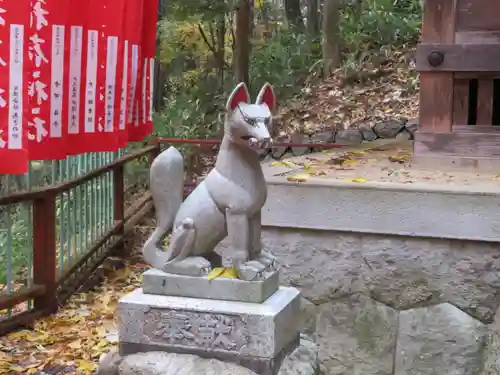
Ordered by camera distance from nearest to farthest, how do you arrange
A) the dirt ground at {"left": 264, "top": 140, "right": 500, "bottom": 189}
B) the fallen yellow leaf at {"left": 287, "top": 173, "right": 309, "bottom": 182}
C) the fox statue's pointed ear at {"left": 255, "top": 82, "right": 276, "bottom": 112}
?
the fox statue's pointed ear at {"left": 255, "top": 82, "right": 276, "bottom": 112}
the fallen yellow leaf at {"left": 287, "top": 173, "right": 309, "bottom": 182}
the dirt ground at {"left": 264, "top": 140, "right": 500, "bottom": 189}

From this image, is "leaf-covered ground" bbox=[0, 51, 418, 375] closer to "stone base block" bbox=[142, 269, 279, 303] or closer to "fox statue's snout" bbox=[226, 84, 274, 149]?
"stone base block" bbox=[142, 269, 279, 303]

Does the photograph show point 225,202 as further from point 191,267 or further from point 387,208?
point 387,208

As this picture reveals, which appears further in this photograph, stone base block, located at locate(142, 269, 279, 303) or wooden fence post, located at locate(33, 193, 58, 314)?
wooden fence post, located at locate(33, 193, 58, 314)

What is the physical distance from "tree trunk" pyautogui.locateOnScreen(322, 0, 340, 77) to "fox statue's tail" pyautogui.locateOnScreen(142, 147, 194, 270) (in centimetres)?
939

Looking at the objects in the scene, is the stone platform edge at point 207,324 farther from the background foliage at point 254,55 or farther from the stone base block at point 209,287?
the background foliage at point 254,55

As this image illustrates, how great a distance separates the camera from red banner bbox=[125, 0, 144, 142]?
21.0 ft

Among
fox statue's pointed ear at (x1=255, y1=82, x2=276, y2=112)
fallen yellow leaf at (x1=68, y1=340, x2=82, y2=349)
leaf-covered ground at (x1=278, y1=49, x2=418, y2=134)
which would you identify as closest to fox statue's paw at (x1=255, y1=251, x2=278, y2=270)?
fox statue's pointed ear at (x1=255, y1=82, x2=276, y2=112)

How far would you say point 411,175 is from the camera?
208 inches

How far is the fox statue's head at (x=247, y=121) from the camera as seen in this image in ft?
9.84

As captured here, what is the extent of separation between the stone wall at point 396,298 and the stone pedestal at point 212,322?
1.59 meters

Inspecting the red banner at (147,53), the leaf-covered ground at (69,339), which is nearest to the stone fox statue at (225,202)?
the leaf-covered ground at (69,339)

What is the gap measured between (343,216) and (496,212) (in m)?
0.98

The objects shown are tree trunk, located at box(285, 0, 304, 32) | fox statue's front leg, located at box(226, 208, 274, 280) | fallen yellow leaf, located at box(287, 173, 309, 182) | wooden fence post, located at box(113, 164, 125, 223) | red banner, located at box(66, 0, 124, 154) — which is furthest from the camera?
tree trunk, located at box(285, 0, 304, 32)

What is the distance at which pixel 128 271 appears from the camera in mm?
7262
